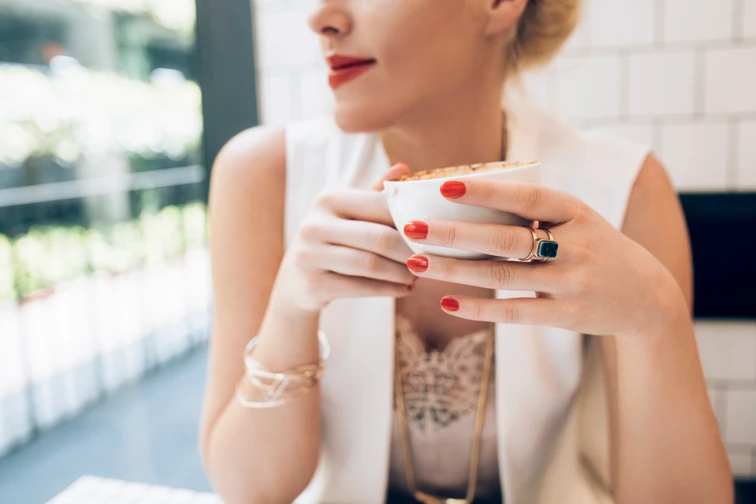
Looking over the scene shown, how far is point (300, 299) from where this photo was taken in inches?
25.3

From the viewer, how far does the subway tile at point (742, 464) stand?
4.97 ft

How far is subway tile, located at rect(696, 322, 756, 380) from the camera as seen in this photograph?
1456mm

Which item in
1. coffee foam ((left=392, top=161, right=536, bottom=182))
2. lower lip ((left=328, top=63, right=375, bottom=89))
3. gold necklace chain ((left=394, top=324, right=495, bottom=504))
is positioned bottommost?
gold necklace chain ((left=394, top=324, right=495, bottom=504))

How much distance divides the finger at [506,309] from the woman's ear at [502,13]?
0.52 metres

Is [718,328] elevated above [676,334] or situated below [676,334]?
below

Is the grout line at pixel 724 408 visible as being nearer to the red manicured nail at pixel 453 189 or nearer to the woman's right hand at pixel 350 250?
the woman's right hand at pixel 350 250

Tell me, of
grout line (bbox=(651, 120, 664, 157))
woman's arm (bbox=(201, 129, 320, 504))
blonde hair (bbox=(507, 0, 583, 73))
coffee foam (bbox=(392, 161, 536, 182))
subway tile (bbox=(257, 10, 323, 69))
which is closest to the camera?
coffee foam (bbox=(392, 161, 536, 182))

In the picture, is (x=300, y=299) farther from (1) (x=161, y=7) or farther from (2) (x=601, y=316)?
(1) (x=161, y=7)

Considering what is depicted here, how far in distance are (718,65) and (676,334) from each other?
1033mm

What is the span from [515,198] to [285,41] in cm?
129

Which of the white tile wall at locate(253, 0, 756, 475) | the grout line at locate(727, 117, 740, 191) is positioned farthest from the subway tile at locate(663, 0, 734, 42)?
the grout line at locate(727, 117, 740, 191)

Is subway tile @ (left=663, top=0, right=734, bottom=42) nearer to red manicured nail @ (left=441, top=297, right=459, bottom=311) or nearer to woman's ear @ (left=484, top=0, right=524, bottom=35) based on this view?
woman's ear @ (left=484, top=0, right=524, bottom=35)

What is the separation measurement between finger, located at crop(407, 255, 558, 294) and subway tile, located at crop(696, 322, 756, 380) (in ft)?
3.96

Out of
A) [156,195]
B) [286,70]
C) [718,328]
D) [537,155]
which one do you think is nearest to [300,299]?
A: [537,155]
